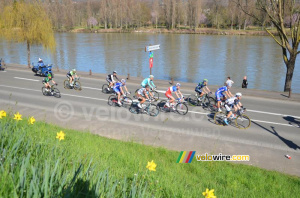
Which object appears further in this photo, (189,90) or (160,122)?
(189,90)

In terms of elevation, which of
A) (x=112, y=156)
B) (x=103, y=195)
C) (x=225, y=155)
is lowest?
(x=225, y=155)

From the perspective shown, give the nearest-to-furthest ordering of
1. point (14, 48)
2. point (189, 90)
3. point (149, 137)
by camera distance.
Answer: point (149, 137)
point (189, 90)
point (14, 48)

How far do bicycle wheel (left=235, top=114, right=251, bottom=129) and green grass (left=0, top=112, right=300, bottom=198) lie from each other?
430 cm

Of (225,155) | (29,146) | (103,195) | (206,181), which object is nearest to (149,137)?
(225,155)

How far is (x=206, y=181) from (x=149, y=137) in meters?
4.88

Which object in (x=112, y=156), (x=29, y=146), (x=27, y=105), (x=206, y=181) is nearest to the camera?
(x=29, y=146)

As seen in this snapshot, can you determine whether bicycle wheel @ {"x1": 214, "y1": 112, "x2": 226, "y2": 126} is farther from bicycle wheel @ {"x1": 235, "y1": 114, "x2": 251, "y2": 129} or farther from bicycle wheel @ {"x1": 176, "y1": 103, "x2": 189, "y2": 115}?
bicycle wheel @ {"x1": 176, "y1": 103, "x2": 189, "y2": 115}

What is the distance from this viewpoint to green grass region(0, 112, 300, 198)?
3.55m

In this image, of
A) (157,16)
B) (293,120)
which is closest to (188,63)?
(293,120)

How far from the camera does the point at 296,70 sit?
3628 cm

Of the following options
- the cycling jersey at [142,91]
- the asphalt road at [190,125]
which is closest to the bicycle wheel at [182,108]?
the asphalt road at [190,125]

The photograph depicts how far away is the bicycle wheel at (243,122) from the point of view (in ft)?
43.3

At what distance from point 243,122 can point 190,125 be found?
2.80m

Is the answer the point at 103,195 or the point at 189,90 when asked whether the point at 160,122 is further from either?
the point at 103,195
